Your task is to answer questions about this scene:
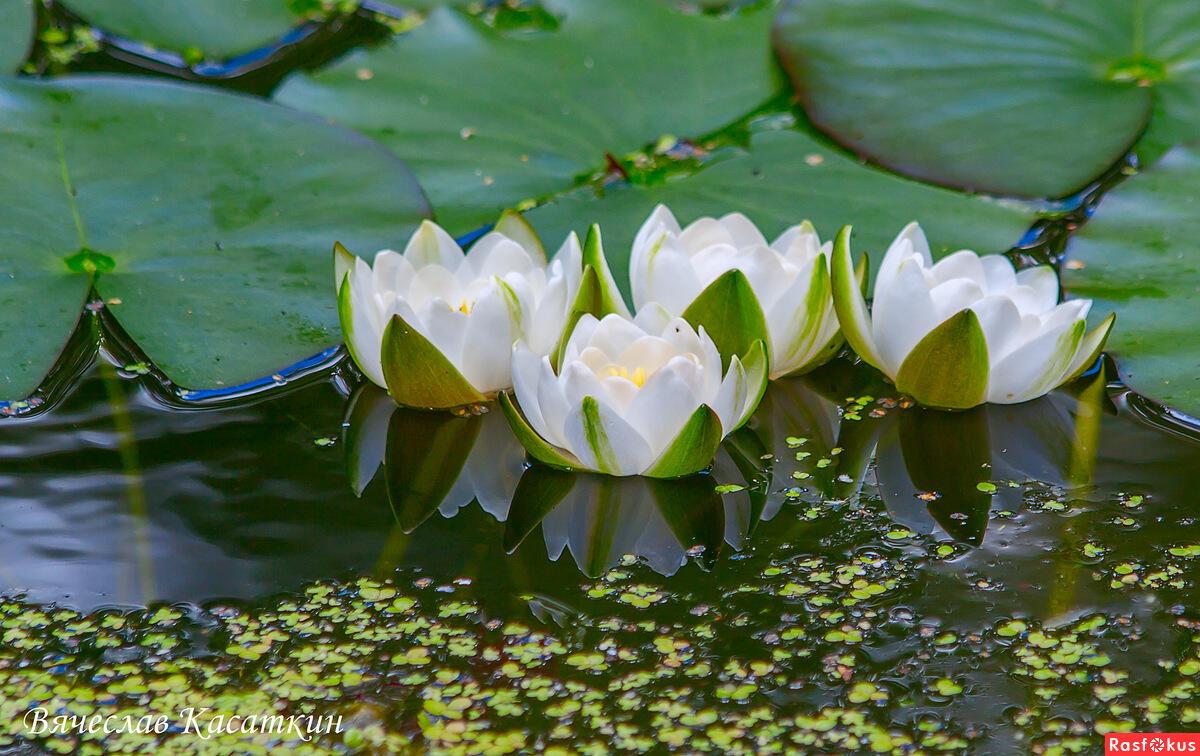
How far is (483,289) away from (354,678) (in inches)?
29.6

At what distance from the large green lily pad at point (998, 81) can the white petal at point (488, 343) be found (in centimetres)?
107

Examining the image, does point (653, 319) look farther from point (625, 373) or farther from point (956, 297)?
point (956, 297)

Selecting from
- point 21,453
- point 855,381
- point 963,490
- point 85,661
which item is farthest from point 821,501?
point 21,453

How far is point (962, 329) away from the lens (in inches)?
71.6

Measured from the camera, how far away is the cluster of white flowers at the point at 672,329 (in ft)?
5.67

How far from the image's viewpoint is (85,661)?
1.46 meters

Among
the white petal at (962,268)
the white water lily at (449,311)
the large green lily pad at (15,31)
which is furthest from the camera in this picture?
the large green lily pad at (15,31)

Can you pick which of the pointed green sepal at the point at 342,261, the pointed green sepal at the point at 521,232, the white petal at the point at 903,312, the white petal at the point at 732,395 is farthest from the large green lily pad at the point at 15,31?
the white petal at the point at 903,312

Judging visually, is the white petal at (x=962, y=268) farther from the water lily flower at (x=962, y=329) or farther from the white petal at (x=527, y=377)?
the white petal at (x=527, y=377)

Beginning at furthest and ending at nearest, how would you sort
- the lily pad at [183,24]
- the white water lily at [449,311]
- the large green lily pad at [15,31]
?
the lily pad at [183,24]
the large green lily pad at [15,31]
the white water lily at [449,311]

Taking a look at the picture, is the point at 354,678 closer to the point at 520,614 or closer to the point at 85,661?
the point at 520,614

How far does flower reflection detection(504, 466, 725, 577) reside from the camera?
1.64 m

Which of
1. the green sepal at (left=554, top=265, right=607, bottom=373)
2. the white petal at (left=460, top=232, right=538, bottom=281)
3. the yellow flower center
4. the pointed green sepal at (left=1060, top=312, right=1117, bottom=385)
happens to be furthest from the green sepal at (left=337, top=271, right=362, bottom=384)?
the pointed green sepal at (left=1060, top=312, right=1117, bottom=385)

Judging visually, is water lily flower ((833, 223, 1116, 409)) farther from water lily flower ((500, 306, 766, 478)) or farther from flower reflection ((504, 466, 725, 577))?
flower reflection ((504, 466, 725, 577))
